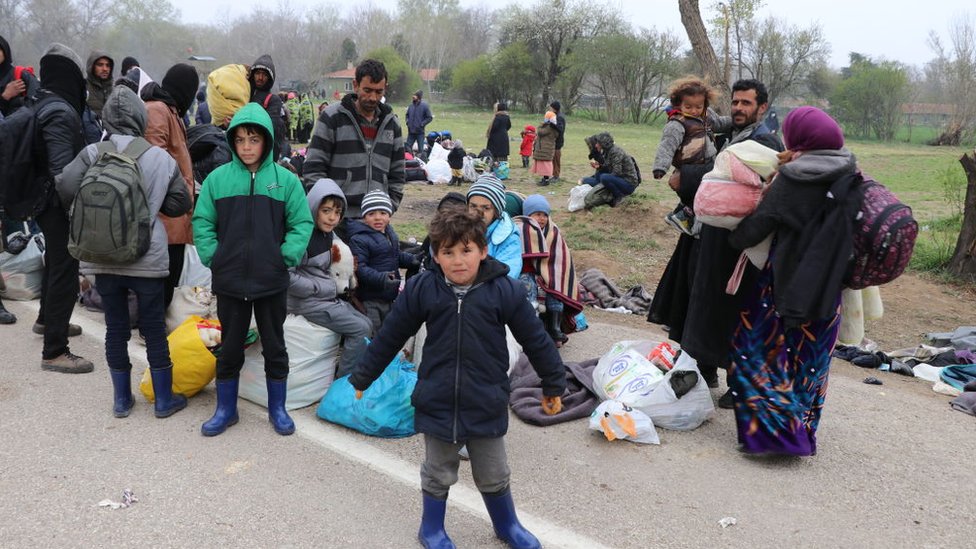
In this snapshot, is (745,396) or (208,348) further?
(208,348)

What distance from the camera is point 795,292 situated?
3.72m

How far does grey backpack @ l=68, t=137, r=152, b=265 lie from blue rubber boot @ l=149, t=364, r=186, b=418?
0.69m


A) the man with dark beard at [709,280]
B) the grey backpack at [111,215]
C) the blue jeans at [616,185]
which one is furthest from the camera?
the blue jeans at [616,185]

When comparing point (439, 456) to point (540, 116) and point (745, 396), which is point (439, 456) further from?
point (540, 116)

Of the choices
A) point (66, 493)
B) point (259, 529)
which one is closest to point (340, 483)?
point (259, 529)

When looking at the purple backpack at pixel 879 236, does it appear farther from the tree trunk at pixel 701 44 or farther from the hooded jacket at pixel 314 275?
the tree trunk at pixel 701 44

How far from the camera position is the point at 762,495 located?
3.75m

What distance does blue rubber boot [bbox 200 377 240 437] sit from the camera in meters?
4.24

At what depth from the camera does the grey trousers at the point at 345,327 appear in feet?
15.5

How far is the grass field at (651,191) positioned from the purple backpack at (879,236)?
525 centimetres

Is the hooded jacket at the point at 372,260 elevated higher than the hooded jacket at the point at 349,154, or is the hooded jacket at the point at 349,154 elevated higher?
the hooded jacket at the point at 349,154

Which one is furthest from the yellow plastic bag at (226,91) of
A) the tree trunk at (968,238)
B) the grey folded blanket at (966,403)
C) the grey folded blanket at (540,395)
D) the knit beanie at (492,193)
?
the tree trunk at (968,238)

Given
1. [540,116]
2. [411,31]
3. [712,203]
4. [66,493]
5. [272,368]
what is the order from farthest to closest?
[411,31], [540,116], [272,368], [712,203], [66,493]

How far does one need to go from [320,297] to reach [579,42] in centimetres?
4581
